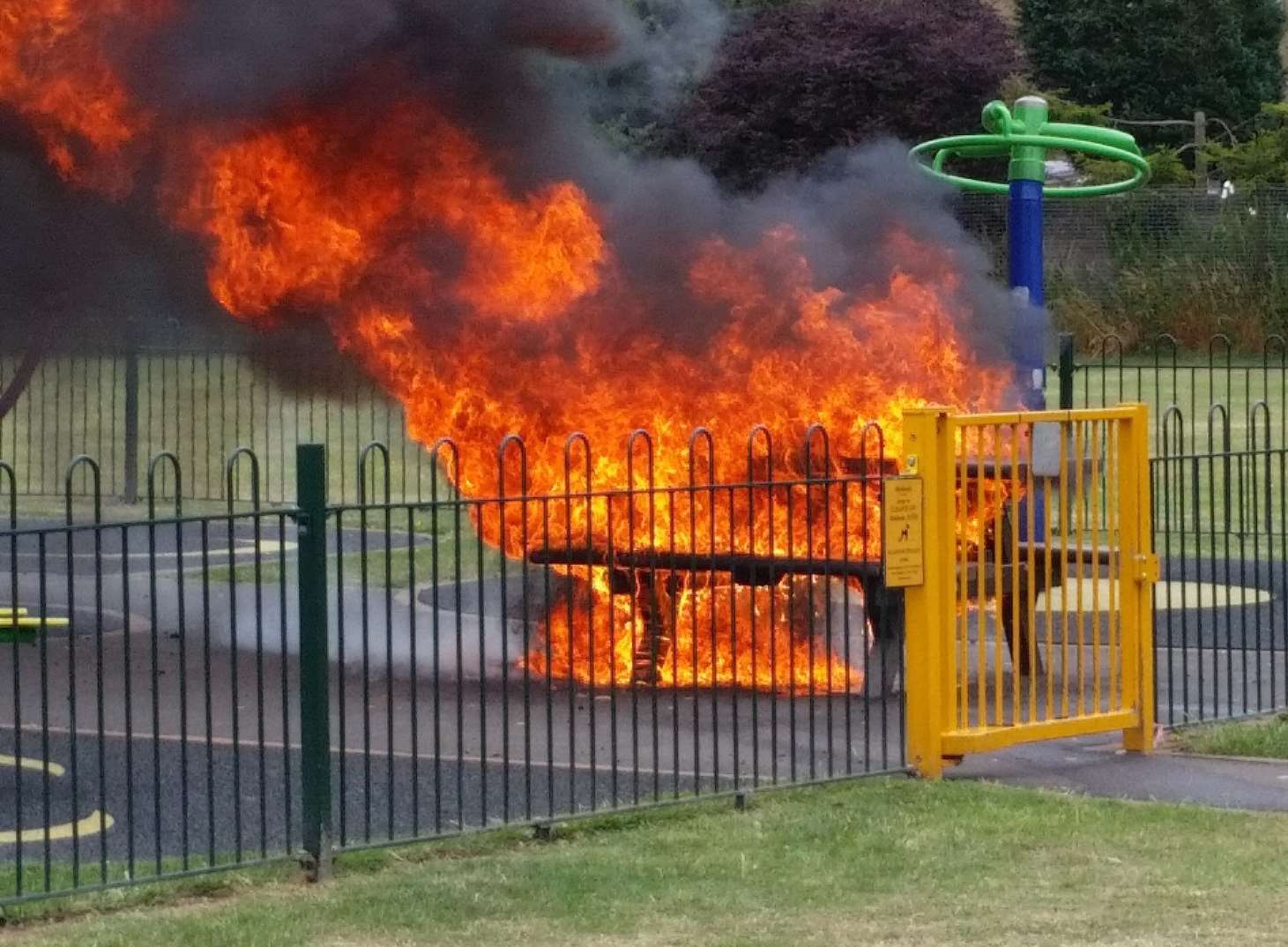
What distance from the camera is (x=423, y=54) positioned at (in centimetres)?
1348

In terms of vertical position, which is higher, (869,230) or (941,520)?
(869,230)

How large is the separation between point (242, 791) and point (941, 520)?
2.87 m

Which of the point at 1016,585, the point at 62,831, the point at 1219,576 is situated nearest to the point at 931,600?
the point at 1016,585

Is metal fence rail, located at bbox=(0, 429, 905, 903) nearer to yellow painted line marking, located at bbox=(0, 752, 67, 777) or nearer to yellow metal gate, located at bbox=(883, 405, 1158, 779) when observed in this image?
yellow painted line marking, located at bbox=(0, 752, 67, 777)

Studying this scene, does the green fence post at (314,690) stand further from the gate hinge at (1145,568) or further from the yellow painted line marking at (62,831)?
the gate hinge at (1145,568)

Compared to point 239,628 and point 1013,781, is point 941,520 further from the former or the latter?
point 239,628

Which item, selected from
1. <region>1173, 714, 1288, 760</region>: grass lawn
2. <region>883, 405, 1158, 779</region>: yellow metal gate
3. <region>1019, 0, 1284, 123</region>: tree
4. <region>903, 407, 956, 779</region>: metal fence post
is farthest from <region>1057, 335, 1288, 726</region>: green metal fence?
<region>1019, 0, 1284, 123</region>: tree

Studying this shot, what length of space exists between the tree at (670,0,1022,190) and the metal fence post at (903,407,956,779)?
3436 centimetres

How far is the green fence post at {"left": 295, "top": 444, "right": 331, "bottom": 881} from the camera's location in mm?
7316

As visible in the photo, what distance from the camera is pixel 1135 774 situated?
29.9 ft

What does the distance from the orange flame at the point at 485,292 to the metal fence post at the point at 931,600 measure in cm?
290

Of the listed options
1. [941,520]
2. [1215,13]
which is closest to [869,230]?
[941,520]

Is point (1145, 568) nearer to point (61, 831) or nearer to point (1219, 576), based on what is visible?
point (61, 831)

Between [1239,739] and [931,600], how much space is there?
1.78 meters
